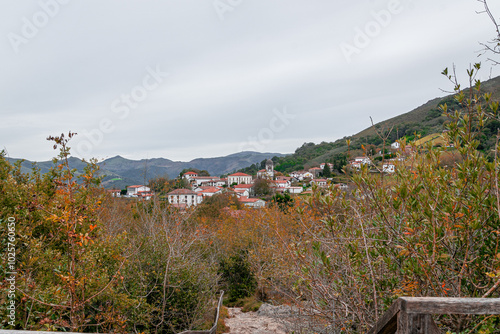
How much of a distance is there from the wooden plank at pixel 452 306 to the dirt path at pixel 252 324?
6.54m

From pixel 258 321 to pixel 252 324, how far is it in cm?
31

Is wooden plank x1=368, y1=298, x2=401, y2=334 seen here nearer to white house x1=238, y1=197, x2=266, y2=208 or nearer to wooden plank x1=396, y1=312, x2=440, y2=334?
wooden plank x1=396, y1=312, x2=440, y2=334

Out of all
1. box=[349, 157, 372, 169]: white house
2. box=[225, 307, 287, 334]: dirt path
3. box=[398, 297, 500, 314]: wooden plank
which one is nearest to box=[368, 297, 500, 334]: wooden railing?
box=[398, 297, 500, 314]: wooden plank

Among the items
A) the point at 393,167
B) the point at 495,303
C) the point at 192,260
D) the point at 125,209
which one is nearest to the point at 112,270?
the point at 192,260

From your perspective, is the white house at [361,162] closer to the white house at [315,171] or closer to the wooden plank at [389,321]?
the wooden plank at [389,321]

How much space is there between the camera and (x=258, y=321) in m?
8.93

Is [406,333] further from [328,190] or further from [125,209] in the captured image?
[125,209]

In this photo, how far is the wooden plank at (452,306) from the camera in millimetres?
1382

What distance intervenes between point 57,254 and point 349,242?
3412mm

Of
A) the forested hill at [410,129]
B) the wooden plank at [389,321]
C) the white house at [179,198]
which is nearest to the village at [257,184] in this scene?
the white house at [179,198]

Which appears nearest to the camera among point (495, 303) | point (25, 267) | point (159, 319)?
point (495, 303)

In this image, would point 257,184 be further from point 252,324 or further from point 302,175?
point 252,324

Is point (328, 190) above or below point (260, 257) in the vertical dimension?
above

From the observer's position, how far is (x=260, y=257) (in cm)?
1057
